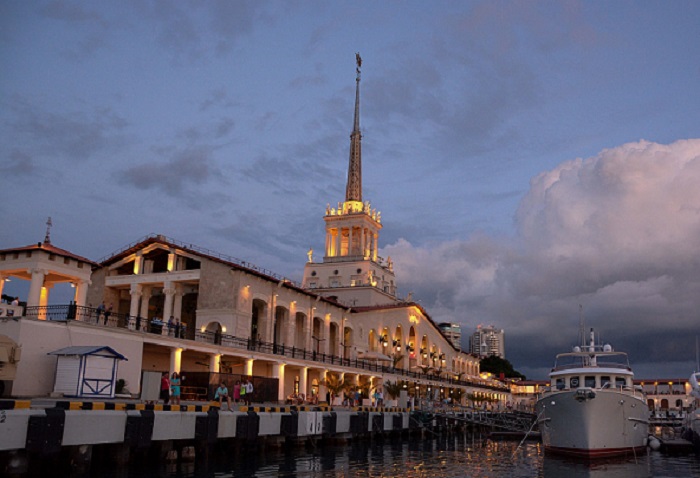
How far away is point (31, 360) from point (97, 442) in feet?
31.2

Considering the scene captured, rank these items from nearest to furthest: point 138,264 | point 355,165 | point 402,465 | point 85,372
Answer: point 85,372, point 402,465, point 138,264, point 355,165

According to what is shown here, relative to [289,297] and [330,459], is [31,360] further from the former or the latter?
[289,297]

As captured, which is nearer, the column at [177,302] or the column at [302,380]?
the column at [302,380]

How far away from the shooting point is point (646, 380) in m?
151

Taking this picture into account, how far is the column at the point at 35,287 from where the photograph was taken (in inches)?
1480

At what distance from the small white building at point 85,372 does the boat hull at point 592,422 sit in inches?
870

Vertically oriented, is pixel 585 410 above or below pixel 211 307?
below

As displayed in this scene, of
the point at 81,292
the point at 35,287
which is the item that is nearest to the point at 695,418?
the point at 81,292

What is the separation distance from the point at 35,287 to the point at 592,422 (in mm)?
31228

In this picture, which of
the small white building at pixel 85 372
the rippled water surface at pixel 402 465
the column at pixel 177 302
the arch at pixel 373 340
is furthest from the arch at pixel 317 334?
the small white building at pixel 85 372

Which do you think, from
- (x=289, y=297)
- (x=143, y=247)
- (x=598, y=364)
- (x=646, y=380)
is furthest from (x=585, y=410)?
(x=646, y=380)

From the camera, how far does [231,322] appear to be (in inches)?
1978

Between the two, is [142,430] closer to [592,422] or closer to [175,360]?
[175,360]

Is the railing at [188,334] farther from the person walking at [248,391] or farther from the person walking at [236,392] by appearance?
the person walking at [236,392]
